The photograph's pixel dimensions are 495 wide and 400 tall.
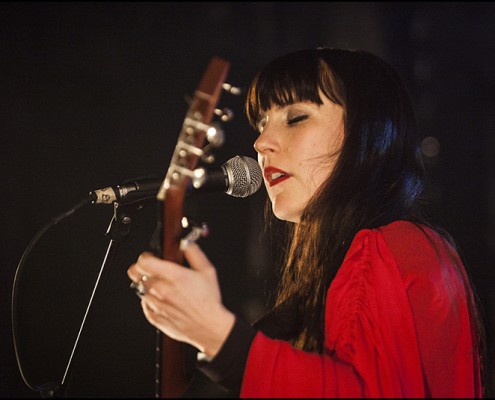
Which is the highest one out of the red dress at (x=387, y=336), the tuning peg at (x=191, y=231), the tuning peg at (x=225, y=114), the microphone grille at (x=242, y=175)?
the tuning peg at (x=225, y=114)

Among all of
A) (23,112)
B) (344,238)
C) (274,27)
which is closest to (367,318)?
(344,238)

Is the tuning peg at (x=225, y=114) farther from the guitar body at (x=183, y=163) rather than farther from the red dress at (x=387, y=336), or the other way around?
the red dress at (x=387, y=336)

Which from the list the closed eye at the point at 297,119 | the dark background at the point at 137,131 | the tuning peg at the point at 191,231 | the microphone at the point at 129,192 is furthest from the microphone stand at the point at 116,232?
the dark background at the point at 137,131

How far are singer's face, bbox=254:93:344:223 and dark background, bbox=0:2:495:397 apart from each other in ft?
2.63

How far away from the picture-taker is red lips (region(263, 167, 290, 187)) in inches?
65.7

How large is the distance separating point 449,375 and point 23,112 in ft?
7.08

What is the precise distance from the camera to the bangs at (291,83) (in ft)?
5.53

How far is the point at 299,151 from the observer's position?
1.62 m

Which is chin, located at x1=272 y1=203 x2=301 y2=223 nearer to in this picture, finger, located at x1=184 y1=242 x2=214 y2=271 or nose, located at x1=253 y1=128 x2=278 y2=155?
nose, located at x1=253 y1=128 x2=278 y2=155

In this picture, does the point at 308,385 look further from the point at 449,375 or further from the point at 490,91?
the point at 490,91

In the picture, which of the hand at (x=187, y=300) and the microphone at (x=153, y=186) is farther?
the microphone at (x=153, y=186)

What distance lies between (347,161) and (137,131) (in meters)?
1.51

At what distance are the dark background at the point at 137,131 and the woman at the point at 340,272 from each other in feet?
2.86

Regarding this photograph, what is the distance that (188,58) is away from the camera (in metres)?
2.89
